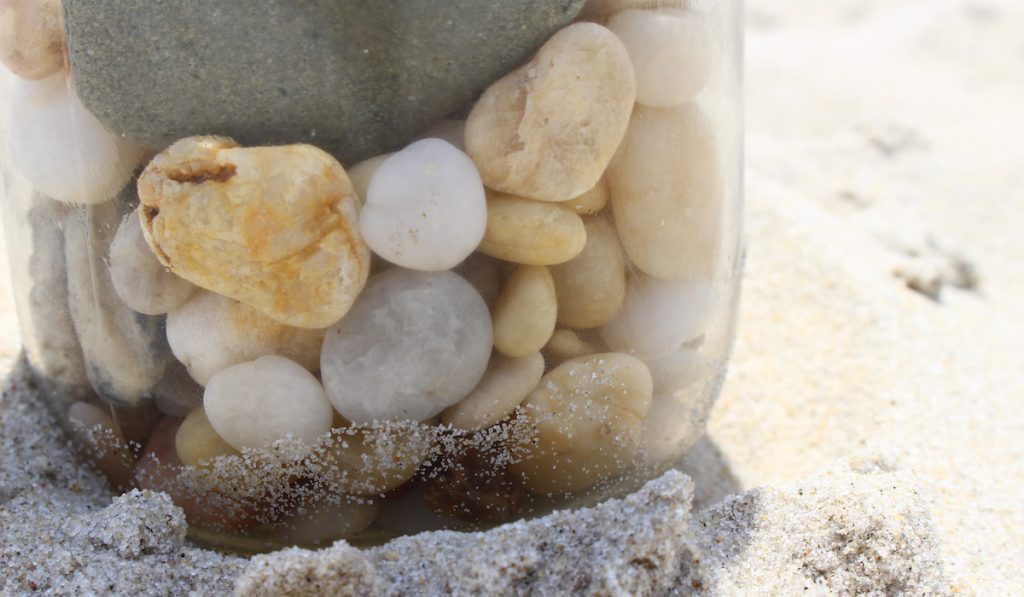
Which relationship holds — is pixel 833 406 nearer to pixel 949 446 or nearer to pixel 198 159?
pixel 949 446

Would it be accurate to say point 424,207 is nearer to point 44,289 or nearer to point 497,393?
point 497,393

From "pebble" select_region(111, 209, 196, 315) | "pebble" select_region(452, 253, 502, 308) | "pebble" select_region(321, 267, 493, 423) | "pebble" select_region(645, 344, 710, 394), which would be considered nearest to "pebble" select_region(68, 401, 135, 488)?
"pebble" select_region(111, 209, 196, 315)

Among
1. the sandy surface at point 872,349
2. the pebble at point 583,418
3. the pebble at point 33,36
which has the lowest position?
the sandy surface at point 872,349

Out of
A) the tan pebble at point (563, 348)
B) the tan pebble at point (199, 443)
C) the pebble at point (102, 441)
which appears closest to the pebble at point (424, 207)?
the tan pebble at point (563, 348)

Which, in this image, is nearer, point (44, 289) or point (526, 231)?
point (526, 231)

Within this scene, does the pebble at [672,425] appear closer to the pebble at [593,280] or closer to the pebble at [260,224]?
the pebble at [593,280]

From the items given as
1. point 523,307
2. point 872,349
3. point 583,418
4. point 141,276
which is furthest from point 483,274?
point 872,349
